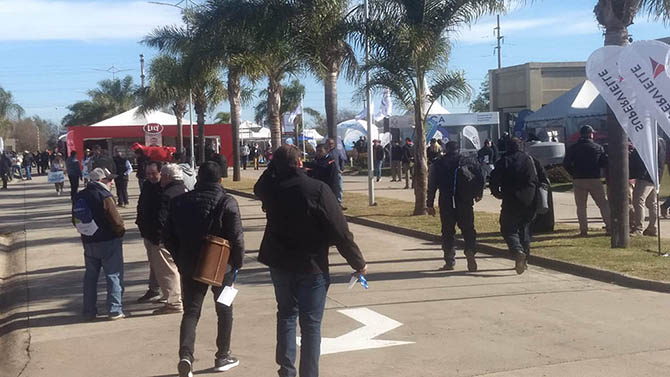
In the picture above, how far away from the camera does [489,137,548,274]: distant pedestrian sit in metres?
10.6

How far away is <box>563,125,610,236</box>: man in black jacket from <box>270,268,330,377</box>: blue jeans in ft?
28.8

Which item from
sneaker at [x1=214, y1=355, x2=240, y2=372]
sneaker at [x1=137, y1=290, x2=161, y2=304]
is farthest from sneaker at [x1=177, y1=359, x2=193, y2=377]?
sneaker at [x1=137, y1=290, x2=161, y2=304]

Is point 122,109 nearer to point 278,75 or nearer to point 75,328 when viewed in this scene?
point 278,75

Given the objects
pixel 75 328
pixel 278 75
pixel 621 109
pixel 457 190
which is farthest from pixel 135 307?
pixel 278 75

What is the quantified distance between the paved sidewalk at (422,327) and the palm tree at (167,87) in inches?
887

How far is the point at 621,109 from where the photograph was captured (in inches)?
437

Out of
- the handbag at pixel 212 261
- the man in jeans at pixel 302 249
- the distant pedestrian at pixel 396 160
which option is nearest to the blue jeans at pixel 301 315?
the man in jeans at pixel 302 249

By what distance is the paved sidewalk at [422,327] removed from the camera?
6.62 meters

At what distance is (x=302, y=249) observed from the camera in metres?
5.41

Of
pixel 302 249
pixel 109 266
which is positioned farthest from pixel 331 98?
pixel 302 249

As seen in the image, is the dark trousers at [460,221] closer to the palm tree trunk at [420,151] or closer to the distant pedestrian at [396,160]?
the palm tree trunk at [420,151]

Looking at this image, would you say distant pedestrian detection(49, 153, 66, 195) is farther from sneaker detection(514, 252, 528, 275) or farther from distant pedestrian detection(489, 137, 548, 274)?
sneaker detection(514, 252, 528, 275)

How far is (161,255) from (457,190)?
4154 millimetres

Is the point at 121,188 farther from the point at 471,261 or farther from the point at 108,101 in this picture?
the point at 108,101
